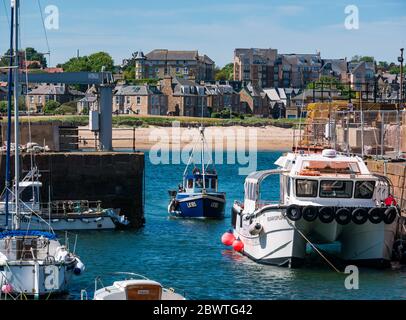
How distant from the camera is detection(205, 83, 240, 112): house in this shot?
157250mm

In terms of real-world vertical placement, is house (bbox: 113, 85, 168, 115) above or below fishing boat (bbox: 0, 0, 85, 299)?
above

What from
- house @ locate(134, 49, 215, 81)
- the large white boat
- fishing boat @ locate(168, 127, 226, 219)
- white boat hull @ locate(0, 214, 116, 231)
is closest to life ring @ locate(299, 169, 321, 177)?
the large white boat

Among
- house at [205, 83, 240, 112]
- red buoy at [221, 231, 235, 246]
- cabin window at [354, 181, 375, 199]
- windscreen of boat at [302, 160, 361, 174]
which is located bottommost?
red buoy at [221, 231, 235, 246]

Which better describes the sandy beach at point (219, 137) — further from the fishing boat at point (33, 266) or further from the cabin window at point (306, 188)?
the fishing boat at point (33, 266)

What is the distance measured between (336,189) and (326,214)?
44.6 inches

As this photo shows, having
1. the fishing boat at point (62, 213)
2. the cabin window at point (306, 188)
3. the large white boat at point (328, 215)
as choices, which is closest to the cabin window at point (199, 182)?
the fishing boat at point (62, 213)

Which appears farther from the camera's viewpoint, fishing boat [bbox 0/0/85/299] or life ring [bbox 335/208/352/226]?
life ring [bbox 335/208/352/226]

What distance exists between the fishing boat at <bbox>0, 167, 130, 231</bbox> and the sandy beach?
77169 millimetres

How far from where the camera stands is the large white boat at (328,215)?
1067 inches

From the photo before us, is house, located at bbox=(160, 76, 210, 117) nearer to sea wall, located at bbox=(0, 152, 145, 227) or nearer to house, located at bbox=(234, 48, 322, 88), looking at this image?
house, located at bbox=(234, 48, 322, 88)

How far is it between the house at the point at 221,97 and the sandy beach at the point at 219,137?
2015 cm

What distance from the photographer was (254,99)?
164750 mm

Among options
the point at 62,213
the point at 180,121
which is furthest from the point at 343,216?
the point at 180,121
